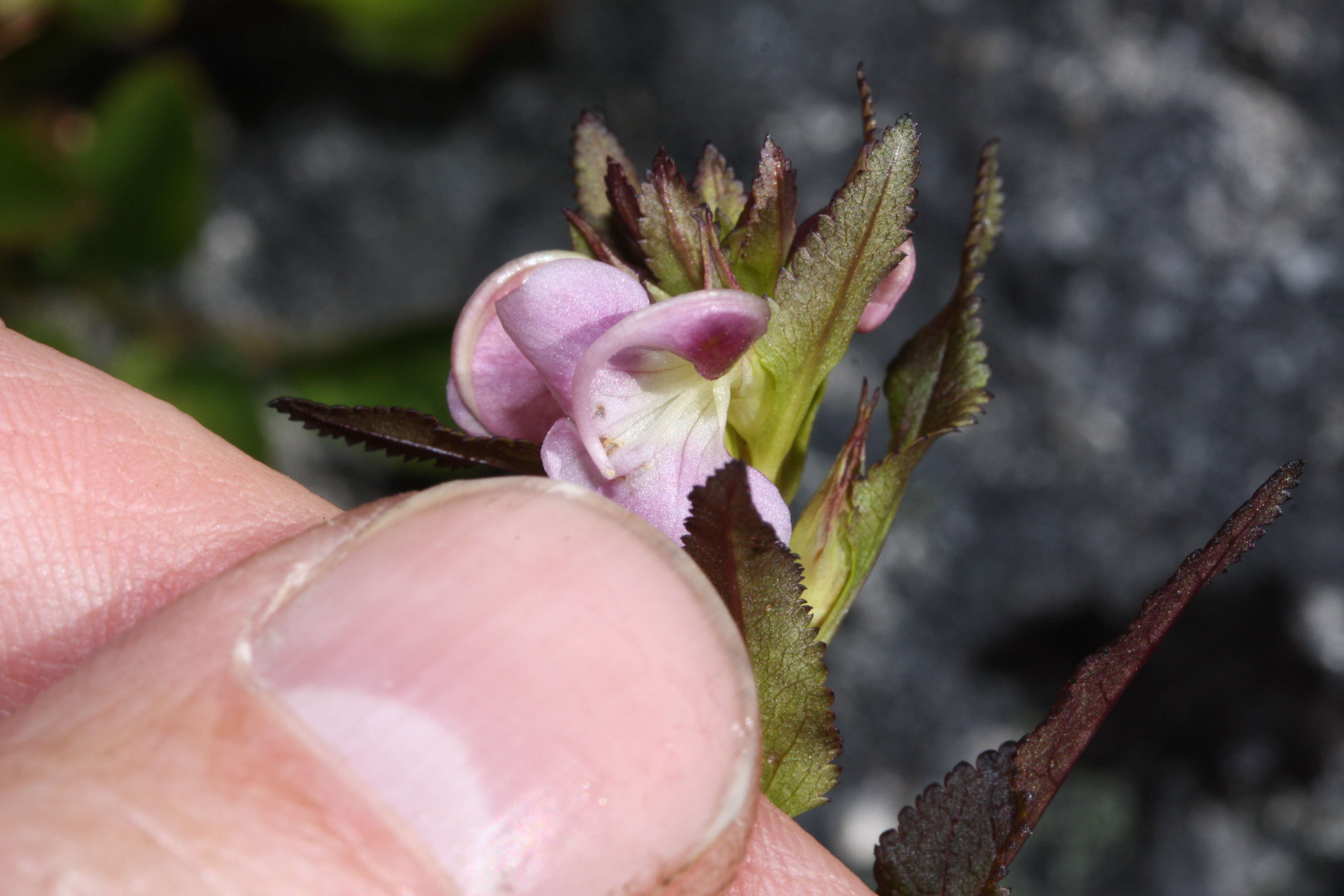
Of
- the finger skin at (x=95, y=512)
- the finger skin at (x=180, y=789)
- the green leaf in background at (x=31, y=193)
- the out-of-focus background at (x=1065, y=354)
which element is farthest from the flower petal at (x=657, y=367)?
the green leaf in background at (x=31, y=193)

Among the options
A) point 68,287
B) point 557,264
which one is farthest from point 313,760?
point 68,287

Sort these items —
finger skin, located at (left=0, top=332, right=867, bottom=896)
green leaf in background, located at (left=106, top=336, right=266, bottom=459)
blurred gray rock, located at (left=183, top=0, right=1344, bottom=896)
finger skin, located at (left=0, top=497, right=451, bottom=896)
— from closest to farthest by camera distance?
finger skin, located at (left=0, top=497, right=451, bottom=896)
finger skin, located at (left=0, top=332, right=867, bottom=896)
blurred gray rock, located at (left=183, top=0, right=1344, bottom=896)
green leaf in background, located at (left=106, top=336, right=266, bottom=459)

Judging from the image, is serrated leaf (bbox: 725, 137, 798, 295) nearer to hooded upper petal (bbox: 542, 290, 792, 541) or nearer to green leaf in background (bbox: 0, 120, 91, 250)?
hooded upper petal (bbox: 542, 290, 792, 541)

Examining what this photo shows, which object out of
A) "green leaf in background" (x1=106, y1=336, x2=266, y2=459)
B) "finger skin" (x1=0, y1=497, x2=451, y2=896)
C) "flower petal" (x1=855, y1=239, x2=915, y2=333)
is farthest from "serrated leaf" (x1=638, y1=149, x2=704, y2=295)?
"green leaf in background" (x1=106, y1=336, x2=266, y2=459)

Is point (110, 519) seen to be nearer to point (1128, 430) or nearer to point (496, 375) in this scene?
point (496, 375)

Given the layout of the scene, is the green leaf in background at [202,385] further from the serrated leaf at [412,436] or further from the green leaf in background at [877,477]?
the green leaf in background at [877,477]

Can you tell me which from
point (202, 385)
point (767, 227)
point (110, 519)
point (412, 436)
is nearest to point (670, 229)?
point (767, 227)

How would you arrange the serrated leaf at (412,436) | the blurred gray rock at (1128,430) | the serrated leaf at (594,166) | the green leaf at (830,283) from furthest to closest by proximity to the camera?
the blurred gray rock at (1128,430) < the serrated leaf at (594,166) < the serrated leaf at (412,436) < the green leaf at (830,283)
